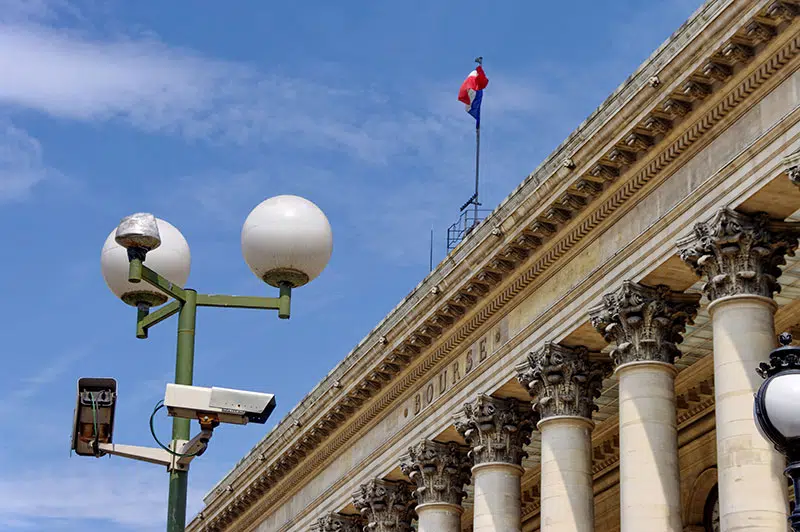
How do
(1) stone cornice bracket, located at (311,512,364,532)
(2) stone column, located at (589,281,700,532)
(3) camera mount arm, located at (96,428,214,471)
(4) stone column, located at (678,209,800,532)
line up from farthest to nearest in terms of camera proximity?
(1) stone cornice bracket, located at (311,512,364,532), (2) stone column, located at (589,281,700,532), (4) stone column, located at (678,209,800,532), (3) camera mount arm, located at (96,428,214,471)

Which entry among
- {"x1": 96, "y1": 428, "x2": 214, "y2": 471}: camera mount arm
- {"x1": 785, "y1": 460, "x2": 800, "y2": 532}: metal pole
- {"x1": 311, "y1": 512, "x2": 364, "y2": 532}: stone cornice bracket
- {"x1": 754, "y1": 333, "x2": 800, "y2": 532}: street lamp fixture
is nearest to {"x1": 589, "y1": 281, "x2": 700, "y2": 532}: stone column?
{"x1": 96, "y1": 428, "x2": 214, "y2": 471}: camera mount arm

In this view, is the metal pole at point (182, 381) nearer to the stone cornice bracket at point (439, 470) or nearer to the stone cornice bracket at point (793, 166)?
the stone cornice bracket at point (793, 166)

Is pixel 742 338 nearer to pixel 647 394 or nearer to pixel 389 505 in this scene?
pixel 647 394

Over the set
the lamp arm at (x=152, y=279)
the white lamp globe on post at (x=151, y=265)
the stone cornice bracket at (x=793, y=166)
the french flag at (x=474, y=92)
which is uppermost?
the french flag at (x=474, y=92)

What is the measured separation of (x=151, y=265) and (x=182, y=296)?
38.3 inches

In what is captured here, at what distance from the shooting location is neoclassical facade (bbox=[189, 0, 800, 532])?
94.3 feet

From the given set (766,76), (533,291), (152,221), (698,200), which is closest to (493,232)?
(533,291)

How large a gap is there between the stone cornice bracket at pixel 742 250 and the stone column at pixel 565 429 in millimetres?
6112

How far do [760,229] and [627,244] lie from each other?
3.92 m

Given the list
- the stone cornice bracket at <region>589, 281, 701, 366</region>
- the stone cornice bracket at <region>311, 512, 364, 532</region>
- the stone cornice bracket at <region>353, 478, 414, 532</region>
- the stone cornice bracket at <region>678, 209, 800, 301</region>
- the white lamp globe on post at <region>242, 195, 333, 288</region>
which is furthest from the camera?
the stone cornice bracket at <region>311, 512, 364, 532</region>

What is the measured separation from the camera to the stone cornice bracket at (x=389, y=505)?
45188 mm

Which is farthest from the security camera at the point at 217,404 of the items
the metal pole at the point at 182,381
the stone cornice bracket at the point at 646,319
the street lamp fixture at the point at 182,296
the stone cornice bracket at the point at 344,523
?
the stone cornice bracket at the point at 344,523

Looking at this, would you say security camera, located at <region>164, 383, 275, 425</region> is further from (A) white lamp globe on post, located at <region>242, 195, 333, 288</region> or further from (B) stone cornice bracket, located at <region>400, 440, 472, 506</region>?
(B) stone cornice bracket, located at <region>400, 440, 472, 506</region>

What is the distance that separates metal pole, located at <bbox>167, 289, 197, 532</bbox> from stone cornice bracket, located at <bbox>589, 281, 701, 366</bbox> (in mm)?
16662
